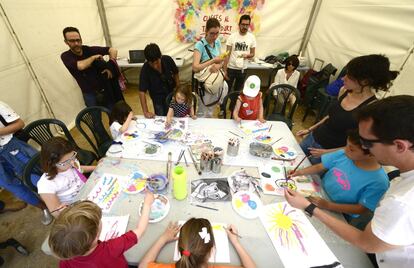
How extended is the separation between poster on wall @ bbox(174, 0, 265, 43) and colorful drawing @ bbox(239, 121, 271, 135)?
10.4 feet

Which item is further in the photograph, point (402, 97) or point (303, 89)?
point (303, 89)

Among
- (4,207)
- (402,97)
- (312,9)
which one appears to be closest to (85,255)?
(402,97)

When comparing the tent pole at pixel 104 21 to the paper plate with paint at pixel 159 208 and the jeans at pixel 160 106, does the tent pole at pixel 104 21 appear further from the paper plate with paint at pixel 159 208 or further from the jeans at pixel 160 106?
the paper plate with paint at pixel 159 208

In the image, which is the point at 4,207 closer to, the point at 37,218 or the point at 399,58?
the point at 37,218

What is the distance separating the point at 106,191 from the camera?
4.41 ft

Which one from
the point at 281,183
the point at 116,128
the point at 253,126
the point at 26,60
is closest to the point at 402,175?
the point at 281,183

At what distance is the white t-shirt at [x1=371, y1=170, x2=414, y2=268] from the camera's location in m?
0.74

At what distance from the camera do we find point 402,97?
2.58 ft

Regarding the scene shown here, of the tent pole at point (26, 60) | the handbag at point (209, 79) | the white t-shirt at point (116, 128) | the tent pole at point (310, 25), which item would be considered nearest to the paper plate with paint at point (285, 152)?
the handbag at point (209, 79)

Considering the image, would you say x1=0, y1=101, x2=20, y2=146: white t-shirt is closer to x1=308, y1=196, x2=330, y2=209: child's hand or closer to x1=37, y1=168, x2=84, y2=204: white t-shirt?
x1=37, y1=168, x2=84, y2=204: white t-shirt

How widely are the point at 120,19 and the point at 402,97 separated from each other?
520cm

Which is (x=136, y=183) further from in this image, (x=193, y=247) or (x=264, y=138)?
(x=264, y=138)

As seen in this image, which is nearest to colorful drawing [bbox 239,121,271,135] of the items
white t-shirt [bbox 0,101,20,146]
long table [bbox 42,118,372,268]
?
long table [bbox 42,118,372,268]

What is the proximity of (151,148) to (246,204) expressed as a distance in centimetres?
92
